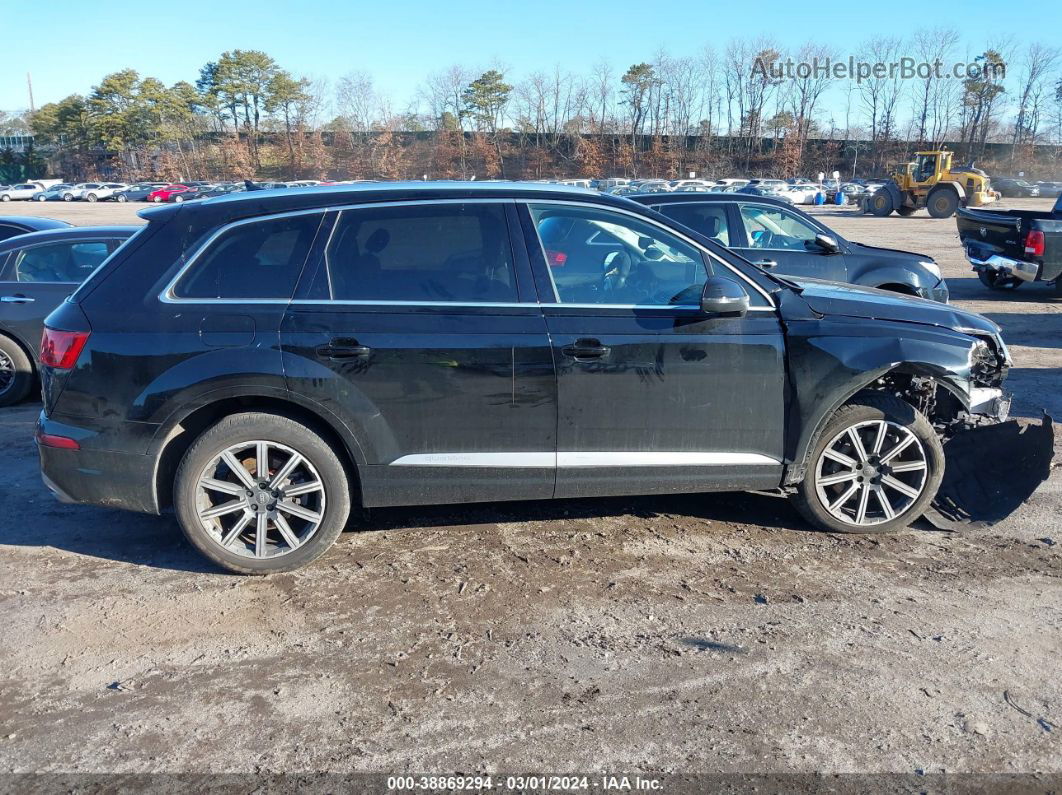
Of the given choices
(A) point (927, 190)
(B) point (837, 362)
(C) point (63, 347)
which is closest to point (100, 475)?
(C) point (63, 347)

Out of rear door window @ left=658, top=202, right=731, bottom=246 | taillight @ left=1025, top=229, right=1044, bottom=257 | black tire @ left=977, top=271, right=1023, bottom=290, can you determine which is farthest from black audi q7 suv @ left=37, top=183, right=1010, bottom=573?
black tire @ left=977, top=271, right=1023, bottom=290

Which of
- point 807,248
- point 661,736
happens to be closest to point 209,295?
point 661,736

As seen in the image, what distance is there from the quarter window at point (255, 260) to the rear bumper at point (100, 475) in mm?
891

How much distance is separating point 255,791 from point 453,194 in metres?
2.89

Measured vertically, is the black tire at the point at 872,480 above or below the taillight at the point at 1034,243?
below

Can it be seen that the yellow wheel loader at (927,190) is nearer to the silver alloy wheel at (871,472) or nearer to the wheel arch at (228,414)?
the silver alloy wheel at (871,472)

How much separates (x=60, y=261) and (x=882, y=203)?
130 ft

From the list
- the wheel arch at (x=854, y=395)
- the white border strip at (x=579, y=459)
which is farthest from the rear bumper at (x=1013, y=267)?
the white border strip at (x=579, y=459)

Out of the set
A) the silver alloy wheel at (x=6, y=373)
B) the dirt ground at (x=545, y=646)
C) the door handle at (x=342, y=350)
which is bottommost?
the dirt ground at (x=545, y=646)

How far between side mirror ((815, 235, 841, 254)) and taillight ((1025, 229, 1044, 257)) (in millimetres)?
5788

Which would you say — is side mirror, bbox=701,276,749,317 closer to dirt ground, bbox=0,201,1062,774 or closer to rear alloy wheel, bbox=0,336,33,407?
dirt ground, bbox=0,201,1062,774

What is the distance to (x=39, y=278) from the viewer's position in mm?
8117

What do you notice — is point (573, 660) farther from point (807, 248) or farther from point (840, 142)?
point (840, 142)

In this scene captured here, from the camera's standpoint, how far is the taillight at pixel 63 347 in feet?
14.0
